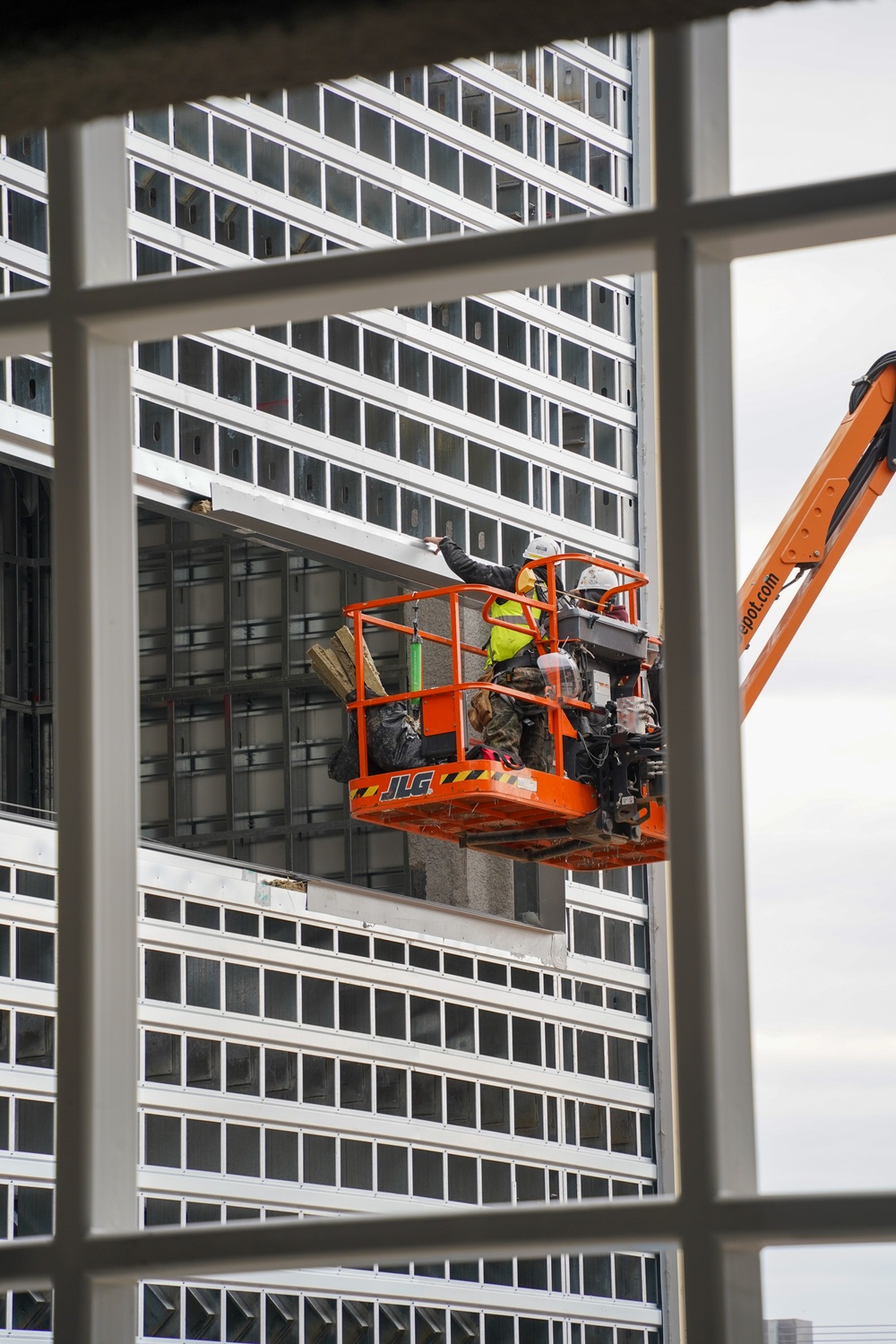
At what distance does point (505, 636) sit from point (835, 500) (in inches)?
214

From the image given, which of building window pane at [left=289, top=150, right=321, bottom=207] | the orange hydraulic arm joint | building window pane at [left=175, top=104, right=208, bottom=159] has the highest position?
building window pane at [left=289, top=150, right=321, bottom=207]

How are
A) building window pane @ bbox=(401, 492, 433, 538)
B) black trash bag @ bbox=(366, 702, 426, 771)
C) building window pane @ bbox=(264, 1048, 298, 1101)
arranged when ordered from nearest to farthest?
black trash bag @ bbox=(366, 702, 426, 771)
building window pane @ bbox=(264, 1048, 298, 1101)
building window pane @ bbox=(401, 492, 433, 538)

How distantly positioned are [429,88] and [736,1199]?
31.5m

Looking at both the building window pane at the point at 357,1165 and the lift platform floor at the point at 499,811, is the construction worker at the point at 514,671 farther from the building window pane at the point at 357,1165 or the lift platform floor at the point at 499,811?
the building window pane at the point at 357,1165

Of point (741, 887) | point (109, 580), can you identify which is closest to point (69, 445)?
point (109, 580)

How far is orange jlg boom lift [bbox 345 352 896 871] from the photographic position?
76.8ft

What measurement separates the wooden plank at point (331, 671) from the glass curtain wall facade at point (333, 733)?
10.5 ft

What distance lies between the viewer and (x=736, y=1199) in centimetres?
541

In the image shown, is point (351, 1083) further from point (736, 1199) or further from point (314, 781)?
point (736, 1199)

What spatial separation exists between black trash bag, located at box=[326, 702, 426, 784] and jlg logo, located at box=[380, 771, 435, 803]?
0.39m

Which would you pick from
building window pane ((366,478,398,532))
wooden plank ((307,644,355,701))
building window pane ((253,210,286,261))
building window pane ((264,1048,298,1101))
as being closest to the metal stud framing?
wooden plank ((307,644,355,701))

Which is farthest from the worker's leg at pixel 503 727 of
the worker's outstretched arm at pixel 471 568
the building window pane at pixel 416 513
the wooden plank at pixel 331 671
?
the building window pane at pixel 416 513

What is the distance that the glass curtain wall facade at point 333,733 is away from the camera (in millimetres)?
28688

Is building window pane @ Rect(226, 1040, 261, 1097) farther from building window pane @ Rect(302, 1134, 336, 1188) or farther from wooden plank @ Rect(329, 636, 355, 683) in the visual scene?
wooden plank @ Rect(329, 636, 355, 683)
